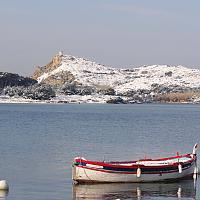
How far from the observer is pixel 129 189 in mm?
29078

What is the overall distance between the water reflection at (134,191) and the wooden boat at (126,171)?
0.30m

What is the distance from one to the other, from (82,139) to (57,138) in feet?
8.02

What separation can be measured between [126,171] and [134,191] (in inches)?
55.1

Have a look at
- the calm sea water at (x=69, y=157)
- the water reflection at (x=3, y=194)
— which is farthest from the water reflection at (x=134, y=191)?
the water reflection at (x=3, y=194)

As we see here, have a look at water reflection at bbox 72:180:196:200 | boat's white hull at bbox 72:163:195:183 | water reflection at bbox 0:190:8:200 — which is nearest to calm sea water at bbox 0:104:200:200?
water reflection at bbox 72:180:196:200

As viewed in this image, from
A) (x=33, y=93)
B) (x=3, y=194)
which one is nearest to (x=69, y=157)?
(x=3, y=194)

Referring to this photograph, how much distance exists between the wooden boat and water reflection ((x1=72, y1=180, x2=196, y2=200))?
0.30 m

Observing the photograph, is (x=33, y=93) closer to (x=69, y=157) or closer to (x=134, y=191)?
(x=69, y=157)

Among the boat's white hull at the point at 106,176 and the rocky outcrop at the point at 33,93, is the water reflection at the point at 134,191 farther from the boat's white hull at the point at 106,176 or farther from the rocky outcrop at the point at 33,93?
the rocky outcrop at the point at 33,93

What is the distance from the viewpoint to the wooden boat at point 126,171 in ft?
96.3

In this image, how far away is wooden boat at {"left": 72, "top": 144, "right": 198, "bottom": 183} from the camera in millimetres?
29344

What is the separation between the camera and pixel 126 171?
1174 inches

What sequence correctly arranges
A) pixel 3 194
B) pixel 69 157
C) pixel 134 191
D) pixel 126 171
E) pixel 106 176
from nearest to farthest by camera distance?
pixel 3 194 → pixel 134 191 → pixel 106 176 → pixel 126 171 → pixel 69 157

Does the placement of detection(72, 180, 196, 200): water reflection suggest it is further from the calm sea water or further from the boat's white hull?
the boat's white hull
